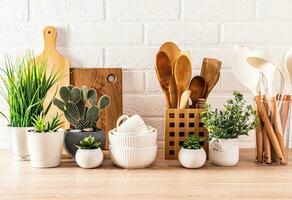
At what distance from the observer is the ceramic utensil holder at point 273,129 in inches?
50.0

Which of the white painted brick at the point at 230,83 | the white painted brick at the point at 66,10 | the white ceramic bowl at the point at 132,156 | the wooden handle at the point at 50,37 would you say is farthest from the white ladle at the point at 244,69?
the wooden handle at the point at 50,37

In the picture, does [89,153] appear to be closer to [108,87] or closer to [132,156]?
[132,156]

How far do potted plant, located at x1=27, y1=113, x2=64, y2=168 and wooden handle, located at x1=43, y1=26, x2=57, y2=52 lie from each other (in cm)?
32

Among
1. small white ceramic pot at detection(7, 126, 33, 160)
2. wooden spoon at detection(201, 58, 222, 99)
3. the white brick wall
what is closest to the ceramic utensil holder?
wooden spoon at detection(201, 58, 222, 99)

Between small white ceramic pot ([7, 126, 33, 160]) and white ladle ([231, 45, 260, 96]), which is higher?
white ladle ([231, 45, 260, 96])

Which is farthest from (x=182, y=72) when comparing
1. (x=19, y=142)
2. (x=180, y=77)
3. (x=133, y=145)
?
(x=19, y=142)

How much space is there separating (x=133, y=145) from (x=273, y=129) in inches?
15.5

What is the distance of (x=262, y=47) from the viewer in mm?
1505

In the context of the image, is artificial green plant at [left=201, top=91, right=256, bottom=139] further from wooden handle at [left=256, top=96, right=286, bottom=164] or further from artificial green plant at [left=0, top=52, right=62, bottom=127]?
artificial green plant at [left=0, top=52, right=62, bottom=127]

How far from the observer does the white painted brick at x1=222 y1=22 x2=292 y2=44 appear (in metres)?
1.50

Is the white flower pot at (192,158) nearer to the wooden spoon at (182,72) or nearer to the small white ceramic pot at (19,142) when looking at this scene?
the wooden spoon at (182,72)

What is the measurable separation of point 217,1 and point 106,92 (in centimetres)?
47

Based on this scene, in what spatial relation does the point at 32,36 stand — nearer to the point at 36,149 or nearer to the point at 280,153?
the point at 36,149

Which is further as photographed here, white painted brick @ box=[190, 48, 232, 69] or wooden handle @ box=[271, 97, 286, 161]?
white painted brick @ box=[190, 48, 232, 69]
